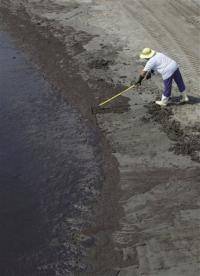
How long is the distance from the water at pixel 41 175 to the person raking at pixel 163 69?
182 cm

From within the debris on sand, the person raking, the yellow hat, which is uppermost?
the yellow hat

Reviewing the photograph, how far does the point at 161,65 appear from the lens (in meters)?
11.7

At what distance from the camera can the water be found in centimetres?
853

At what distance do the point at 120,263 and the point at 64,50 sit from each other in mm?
8884

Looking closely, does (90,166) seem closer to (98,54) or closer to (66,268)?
(66,268)

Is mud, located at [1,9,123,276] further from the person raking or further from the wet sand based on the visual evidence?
the person raking

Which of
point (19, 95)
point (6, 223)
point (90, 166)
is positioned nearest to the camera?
point (6, 223)

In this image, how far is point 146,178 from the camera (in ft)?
32.4

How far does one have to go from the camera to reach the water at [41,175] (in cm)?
853

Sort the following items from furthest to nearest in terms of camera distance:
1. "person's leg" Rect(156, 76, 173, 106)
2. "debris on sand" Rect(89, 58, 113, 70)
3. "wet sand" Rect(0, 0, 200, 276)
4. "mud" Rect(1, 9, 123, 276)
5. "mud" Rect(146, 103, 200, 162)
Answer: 1. "debris on sand" Rect(89, 58, 113, 70)
2. "person's leg" Rect(156, 76, 173, 106)
3. "mud" Rect(146, 103, 200, 162)
4. "wet sand" Rect(0, 0, 200, 276)
5. "mud" Rect(1, 9, 123, 276)

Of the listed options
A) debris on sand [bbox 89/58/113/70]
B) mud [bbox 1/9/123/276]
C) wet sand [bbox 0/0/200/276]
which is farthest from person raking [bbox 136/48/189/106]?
debris on sand [bbox 89/58/113/70]

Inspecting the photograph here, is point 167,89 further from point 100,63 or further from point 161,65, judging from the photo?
point 100,63

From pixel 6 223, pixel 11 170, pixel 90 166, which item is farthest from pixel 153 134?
pixel 6 223

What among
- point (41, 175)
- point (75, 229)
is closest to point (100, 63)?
point (41, 175)
